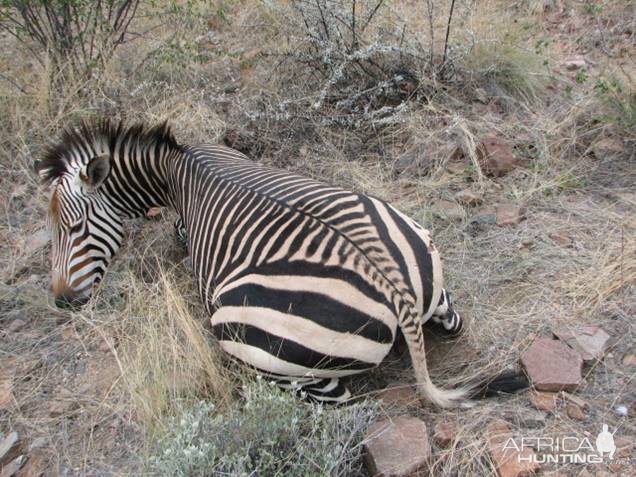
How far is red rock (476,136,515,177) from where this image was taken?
3.83 meters

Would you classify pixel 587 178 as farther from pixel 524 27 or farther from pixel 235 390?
pixel 235 390

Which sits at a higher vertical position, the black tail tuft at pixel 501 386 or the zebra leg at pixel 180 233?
the black tail tuft at pixel 501 386

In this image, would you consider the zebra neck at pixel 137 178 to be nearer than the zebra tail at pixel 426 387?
No

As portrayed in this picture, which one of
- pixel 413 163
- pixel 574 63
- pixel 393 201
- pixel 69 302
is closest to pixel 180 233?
pixel 69 302

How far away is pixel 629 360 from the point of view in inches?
93.8

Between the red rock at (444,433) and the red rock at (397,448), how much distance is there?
2.7 inches

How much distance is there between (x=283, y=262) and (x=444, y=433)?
97 centimetres

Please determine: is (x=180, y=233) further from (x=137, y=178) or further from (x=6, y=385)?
(x=6, y=385)

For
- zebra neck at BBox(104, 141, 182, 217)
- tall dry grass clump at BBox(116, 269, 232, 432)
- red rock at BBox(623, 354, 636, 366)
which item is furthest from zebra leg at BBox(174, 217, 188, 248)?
red rock at BBox(623, 354, 636, 366)

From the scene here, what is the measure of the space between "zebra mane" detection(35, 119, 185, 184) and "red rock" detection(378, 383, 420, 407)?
76.6 inches

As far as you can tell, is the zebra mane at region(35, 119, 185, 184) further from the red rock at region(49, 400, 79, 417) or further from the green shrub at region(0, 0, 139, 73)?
the green shrub at region(0, 0, 139, 73)

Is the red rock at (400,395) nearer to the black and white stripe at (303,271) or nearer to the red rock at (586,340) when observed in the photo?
the black and white stripe at (303,271)

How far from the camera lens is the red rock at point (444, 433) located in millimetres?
2180

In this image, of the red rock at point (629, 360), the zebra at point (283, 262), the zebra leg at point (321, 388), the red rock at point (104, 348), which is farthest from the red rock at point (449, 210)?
the red rock at point (104, 348)
